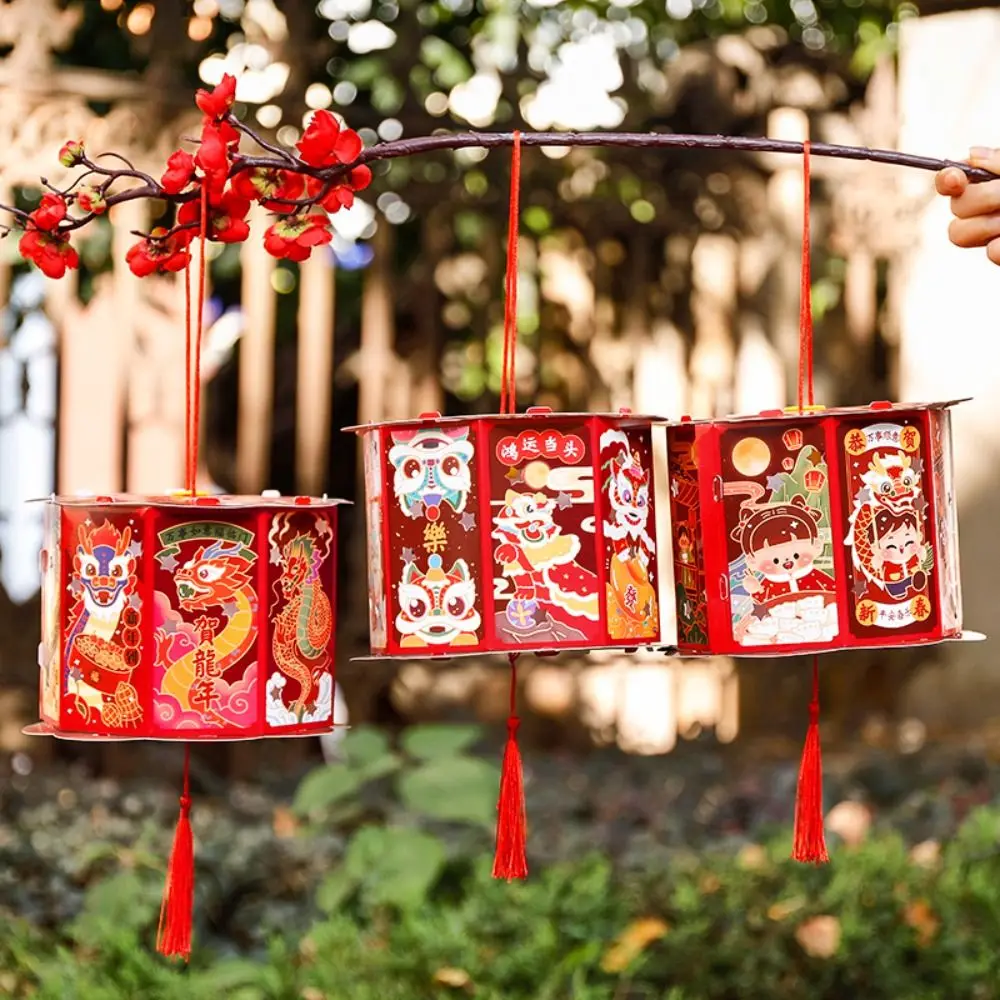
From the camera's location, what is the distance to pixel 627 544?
229 cm

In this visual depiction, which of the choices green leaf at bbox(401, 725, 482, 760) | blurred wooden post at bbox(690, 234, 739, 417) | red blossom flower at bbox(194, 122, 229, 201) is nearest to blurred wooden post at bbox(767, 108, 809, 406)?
blurred wooden post at bbox(690, 234, 739, 417)

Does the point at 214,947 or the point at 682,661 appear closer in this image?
the point at 214,947

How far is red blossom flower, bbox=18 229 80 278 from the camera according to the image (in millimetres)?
2293

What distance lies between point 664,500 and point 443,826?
1.68 meters

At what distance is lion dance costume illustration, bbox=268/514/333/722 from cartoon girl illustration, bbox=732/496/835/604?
22.3 inches

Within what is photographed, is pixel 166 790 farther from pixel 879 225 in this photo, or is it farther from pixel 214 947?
pixel 879 225

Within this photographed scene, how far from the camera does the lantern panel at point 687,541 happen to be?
2338 millimetres

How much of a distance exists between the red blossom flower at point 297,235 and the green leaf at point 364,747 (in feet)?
8.51

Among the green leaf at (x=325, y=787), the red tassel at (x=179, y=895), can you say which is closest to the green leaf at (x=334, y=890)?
the green leaf at (x=325, y=787)

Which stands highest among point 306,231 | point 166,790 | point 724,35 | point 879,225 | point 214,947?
point 724,35

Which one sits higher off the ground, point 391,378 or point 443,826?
point 391,378

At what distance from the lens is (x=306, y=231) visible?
2309 millimetres

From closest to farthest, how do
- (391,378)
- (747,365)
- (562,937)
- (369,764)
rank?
(562,937) → (369,764) → (391,378) → (747,365)

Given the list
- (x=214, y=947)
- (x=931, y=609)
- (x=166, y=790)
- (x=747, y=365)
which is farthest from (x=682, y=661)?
(x=931, y=609)
